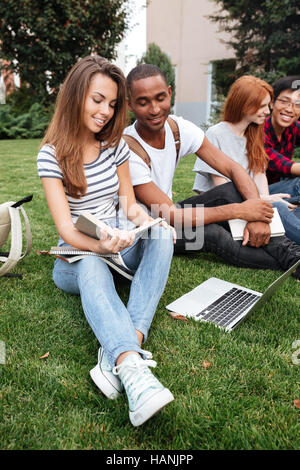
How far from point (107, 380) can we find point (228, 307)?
1.03m

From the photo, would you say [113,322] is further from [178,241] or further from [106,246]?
[178,241]

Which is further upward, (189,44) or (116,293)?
(189,44)

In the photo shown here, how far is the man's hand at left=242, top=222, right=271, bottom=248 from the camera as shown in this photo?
2850 millimetres

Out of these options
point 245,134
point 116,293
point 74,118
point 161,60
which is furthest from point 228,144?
point 161,60

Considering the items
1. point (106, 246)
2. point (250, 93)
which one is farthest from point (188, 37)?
point (106, 246)

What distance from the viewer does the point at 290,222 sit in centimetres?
311

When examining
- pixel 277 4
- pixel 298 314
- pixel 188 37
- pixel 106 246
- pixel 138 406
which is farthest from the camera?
pixel 188 37

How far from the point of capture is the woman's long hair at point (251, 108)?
10.6 feet

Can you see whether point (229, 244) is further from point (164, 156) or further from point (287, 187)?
point (287, 187)

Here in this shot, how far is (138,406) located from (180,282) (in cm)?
141

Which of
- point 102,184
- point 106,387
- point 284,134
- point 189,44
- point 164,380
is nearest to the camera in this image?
point 106,387

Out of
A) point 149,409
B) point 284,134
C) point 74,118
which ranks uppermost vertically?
point 74,118

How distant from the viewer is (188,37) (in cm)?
1546

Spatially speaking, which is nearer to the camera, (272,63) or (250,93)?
(250,93)
